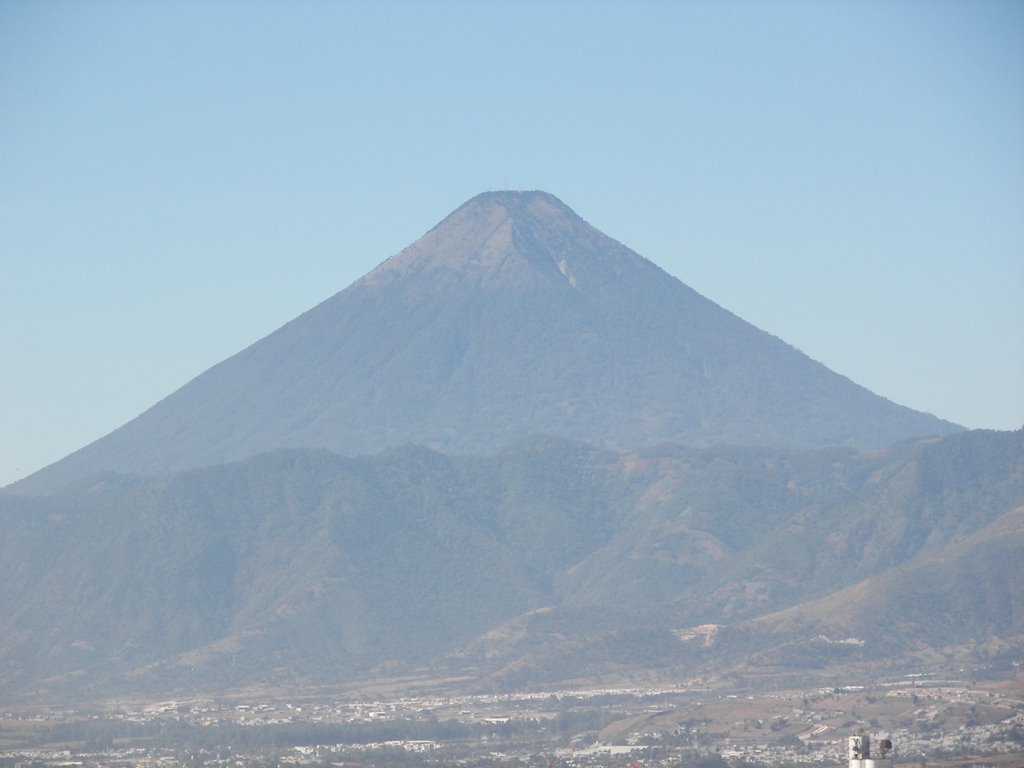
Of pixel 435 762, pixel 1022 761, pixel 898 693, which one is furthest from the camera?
pixel 898 693

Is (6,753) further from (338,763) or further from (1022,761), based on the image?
(1022,761)

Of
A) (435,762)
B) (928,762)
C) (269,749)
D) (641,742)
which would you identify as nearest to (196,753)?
(269,749)

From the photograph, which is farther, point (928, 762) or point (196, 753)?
point (196, 753)

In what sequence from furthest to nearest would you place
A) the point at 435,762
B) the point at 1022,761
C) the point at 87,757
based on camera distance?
the point at 87,757, the point at 435,762, the point at 1022,761

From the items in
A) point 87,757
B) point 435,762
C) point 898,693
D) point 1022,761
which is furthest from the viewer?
point 898,693

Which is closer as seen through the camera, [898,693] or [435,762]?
[435,762]

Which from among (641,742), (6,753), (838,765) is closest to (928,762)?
(838,765)

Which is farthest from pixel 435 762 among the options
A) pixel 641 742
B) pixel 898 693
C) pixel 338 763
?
pixel 898 693

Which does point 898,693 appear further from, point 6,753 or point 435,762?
point 6,753
